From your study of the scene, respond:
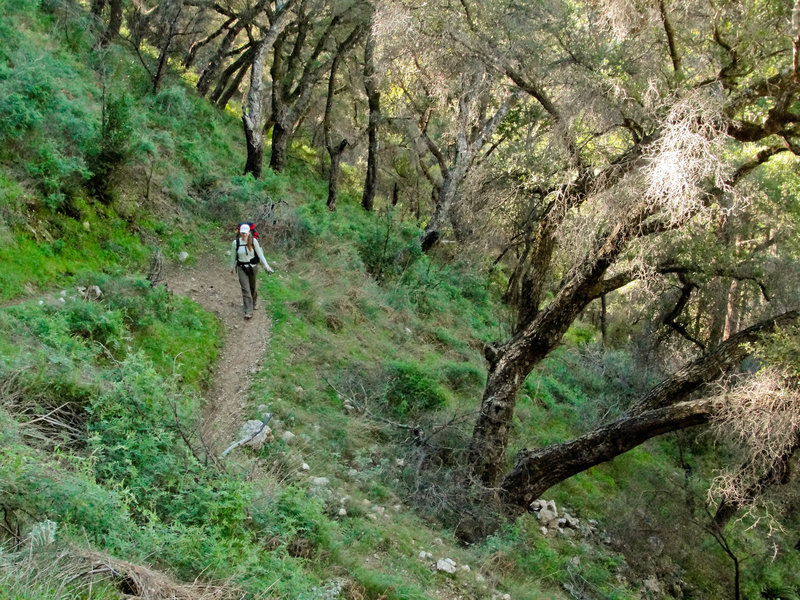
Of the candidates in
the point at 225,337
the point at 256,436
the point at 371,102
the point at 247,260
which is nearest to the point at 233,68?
the point at 371,102

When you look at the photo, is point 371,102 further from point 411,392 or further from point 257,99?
point 411,392

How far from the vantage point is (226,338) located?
31.4 feet

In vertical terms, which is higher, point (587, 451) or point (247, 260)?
point (247, 260)

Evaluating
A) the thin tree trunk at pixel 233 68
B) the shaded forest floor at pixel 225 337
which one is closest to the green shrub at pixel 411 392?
the shaded forest floor at pixel 225 337

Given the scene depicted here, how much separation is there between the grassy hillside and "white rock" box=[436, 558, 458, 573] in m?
0.10

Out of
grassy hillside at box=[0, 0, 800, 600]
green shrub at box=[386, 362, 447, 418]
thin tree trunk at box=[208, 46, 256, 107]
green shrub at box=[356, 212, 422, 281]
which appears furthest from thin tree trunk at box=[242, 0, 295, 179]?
green shrub at box=[386, 362, 447, 418]

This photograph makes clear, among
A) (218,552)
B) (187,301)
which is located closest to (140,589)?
(218,552)

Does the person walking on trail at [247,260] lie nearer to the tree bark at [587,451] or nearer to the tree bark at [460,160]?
the tree bark at [587,451]

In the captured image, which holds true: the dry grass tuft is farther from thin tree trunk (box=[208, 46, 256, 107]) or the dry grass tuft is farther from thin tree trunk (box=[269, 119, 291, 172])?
thin tree trunk (box=[208, 46, 256, 107])

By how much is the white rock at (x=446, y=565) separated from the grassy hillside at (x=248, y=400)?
0.33ft

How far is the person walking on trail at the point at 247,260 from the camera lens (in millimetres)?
10000

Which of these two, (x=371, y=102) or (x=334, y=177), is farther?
(x=334, y=177)

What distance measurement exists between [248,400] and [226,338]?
1.86m

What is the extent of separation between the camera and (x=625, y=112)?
26.2ft
